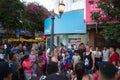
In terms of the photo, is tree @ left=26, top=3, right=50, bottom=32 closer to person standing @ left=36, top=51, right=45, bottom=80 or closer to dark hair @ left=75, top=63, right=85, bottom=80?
person standing @ left=36, top=51, right=45, bottom=80

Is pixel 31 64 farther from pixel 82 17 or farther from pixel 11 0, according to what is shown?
pixel 11 0

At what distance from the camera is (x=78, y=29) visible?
25.5 meters

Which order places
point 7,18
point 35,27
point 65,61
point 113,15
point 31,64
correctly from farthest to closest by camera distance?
point 35,27, point 7,18, point 65,61, point 113,15, point 31,64

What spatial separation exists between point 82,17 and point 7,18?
13.0 metres

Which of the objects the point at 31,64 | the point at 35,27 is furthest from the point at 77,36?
the point at 35,27

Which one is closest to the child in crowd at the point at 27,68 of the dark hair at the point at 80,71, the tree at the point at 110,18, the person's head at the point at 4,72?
the tree at the point at 110,18

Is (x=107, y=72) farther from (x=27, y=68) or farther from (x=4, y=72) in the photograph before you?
(x=27, y=68)

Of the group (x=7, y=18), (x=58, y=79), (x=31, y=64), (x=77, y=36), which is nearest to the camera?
(x=58, y=79)

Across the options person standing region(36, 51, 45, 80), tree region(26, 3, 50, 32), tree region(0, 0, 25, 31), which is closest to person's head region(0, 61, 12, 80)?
person standing region(36, 51, 45, 80)

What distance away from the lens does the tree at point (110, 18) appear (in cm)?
1662

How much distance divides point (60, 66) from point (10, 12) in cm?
2107

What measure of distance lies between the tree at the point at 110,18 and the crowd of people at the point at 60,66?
1048 millimetres

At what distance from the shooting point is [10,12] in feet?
121

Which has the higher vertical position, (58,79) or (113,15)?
(113,15)
